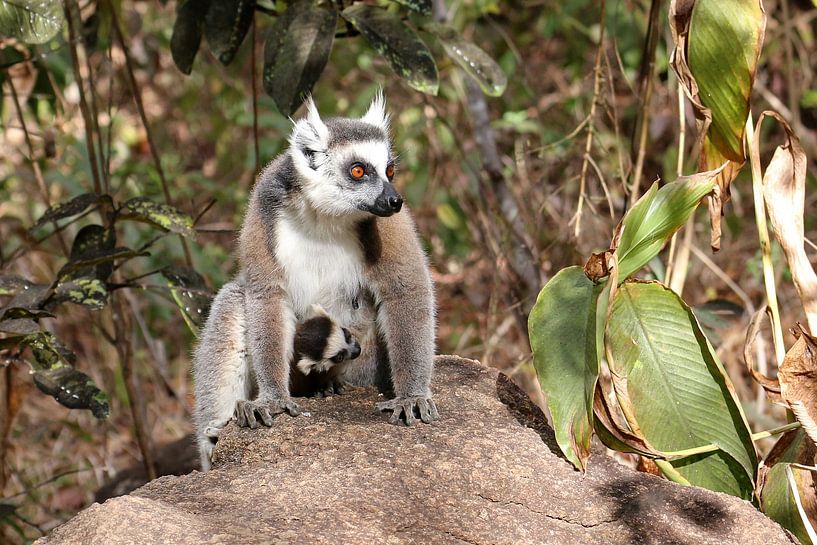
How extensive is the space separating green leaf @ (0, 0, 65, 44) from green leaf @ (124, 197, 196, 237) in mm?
916

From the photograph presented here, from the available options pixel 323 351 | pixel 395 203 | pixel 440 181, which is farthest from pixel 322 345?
pixel 440 181

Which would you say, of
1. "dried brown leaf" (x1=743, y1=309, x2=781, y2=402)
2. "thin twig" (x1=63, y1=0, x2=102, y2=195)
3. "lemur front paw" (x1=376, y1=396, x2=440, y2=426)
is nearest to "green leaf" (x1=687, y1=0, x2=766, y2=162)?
"dried brown leaf" (x1=743, y1=309, x2=781, y2=402)

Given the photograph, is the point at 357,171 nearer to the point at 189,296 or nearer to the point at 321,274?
the point at 321,274

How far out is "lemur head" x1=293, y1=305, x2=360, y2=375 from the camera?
431cm

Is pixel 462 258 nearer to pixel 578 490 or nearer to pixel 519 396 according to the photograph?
pixel 519 396

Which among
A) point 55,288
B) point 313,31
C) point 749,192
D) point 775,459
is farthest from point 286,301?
point 749,192

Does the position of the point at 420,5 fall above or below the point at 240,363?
above

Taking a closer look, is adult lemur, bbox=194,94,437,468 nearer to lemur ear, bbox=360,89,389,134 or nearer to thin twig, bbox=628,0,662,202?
lemur ear, bbox=360,89,389,134

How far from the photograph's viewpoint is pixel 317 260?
14.6 ft

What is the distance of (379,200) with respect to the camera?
4.29m

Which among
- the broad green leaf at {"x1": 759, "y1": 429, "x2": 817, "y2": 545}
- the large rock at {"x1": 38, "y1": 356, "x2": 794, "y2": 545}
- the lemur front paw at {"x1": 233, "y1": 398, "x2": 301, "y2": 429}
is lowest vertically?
the broad green leaf at {"x1": 759, "y1": 429, "x2": 817, "y2": 545}

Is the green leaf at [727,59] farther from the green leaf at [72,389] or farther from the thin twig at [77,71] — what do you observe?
the thin twig at [77,71]

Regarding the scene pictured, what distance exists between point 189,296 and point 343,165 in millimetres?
1103

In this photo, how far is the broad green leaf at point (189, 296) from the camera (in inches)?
188
